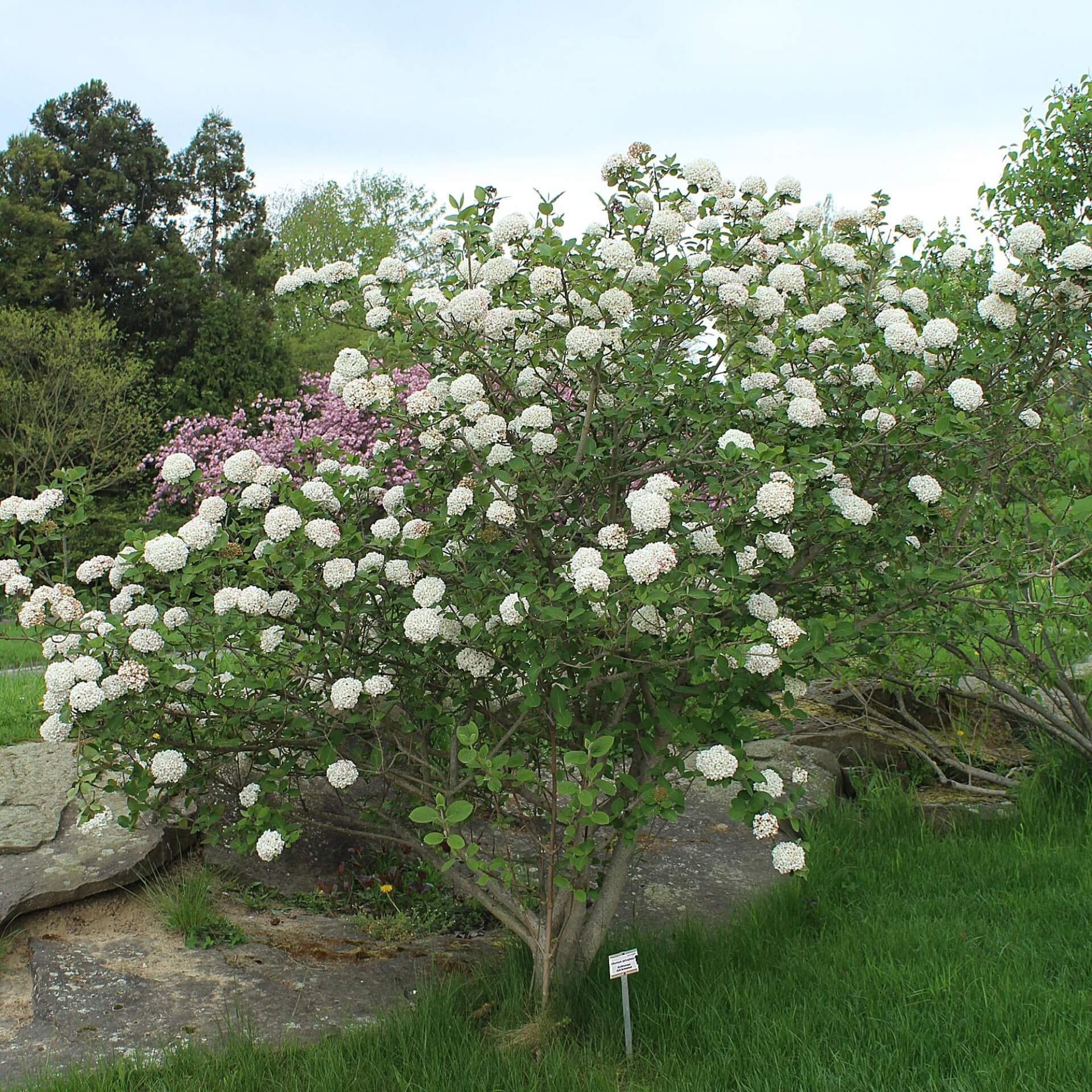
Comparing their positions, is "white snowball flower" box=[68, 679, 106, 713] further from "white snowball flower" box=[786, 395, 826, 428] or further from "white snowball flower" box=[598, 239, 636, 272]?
"white snowball flower" box=[786, 395, 826, 428]

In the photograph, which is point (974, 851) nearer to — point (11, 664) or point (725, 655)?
point (725, 655)

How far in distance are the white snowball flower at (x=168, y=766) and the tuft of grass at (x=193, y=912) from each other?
3.74 ft

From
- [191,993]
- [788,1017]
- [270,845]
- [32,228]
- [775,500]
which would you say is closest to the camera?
[775,500]

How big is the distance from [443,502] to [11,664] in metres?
9.10

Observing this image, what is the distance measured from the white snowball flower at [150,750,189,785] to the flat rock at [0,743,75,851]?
1.46 m

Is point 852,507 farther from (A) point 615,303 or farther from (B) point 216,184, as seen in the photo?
(B) point 216,184

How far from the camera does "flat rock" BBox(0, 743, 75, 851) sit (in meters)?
4.77

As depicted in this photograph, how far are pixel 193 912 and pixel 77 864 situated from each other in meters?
0.65

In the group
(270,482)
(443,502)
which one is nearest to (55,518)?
(270,482)

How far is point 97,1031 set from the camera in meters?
3.63

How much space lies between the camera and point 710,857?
5.15m

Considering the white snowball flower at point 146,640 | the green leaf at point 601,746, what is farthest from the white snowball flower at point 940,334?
the white snowball flower at point 146,640

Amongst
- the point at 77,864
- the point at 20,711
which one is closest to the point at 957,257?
the point at 77,864

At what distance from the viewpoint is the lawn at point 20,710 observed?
5953mm
